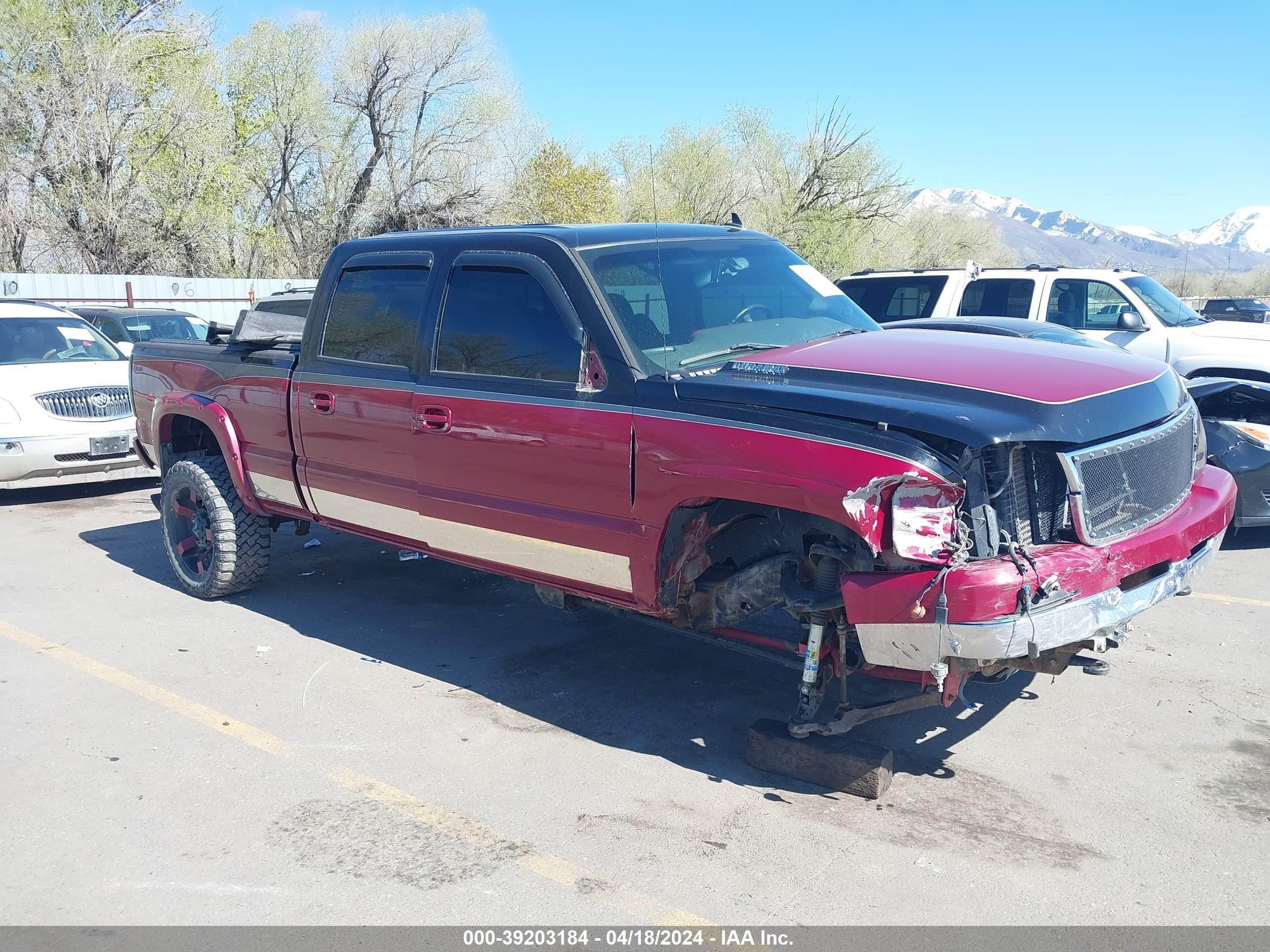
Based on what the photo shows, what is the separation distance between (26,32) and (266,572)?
28.7 metres

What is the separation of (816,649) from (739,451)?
2.70 ft

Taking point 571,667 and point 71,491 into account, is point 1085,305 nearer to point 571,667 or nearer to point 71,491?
point 571,667

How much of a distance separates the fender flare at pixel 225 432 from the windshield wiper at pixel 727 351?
10.7ft

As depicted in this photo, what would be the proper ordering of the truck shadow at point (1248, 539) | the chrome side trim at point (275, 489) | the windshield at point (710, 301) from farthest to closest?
the truck shadow at point (1248, 539) < the chrome side trim at point (275, 489) < the windshield at point (710, 301)

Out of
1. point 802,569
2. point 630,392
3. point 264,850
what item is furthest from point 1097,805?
point 264,850

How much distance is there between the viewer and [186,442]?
7.14 metres

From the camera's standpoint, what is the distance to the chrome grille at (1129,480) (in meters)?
3.66

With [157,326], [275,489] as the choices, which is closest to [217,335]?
[275,489]

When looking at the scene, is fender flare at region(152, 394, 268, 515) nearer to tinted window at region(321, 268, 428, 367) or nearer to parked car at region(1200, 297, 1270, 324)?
tinted window at region(321, 268, 428, 367)

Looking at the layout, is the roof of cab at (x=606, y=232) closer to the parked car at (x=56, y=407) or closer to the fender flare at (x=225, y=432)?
the fender flare at (x=225, y=432)

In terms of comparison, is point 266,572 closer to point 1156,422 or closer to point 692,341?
point 692,341

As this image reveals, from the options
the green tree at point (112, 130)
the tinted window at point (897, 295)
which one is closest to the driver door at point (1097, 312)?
the tinted window at point (897, 295)

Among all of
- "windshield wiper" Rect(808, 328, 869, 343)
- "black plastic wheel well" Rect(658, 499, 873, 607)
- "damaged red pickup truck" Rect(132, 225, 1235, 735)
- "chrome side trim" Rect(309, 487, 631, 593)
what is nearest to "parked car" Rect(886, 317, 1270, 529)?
"windshield wiper" Rect(808, 328, 869, 343)

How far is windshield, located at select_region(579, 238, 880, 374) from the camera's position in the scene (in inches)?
177
